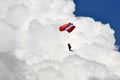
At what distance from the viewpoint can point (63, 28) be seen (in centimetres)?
8269

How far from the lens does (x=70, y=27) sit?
81.9 meters

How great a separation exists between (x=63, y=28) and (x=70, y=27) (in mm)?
3205
